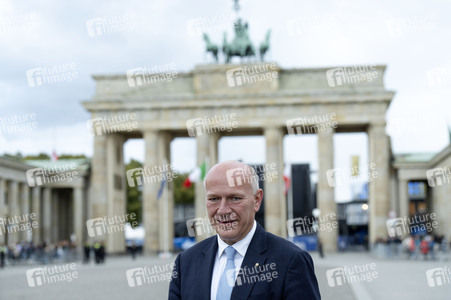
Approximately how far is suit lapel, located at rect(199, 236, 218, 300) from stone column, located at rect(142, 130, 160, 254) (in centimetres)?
5648

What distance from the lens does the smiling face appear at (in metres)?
4.69

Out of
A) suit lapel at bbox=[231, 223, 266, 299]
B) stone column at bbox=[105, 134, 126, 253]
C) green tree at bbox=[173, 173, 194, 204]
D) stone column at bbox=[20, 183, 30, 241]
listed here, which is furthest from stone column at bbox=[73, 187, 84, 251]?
suit lapel at bbox=[231, 223, 266, 299]

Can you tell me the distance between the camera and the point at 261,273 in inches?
182

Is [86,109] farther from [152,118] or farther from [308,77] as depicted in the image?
[308,77]

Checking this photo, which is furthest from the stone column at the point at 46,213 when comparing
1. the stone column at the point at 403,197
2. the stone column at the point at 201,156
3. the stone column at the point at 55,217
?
the stone column at the point at 403,197

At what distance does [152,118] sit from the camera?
62.0m

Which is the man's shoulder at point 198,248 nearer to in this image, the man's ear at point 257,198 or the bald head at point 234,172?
the man's ear at point 257,198

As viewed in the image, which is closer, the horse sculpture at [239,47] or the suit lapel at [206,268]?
the suit lapel at [206,268]

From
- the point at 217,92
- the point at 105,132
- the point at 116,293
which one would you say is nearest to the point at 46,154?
the point at 105,132

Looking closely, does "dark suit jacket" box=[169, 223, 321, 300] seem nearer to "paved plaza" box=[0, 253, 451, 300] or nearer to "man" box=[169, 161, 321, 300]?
"man" box=[169, 161, 321, 300]

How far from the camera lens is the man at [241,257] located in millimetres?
4523

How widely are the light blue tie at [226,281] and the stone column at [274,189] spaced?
54899 mm

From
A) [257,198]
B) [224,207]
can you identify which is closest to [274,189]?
[257,198]

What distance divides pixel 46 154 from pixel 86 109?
42983 millimetres
